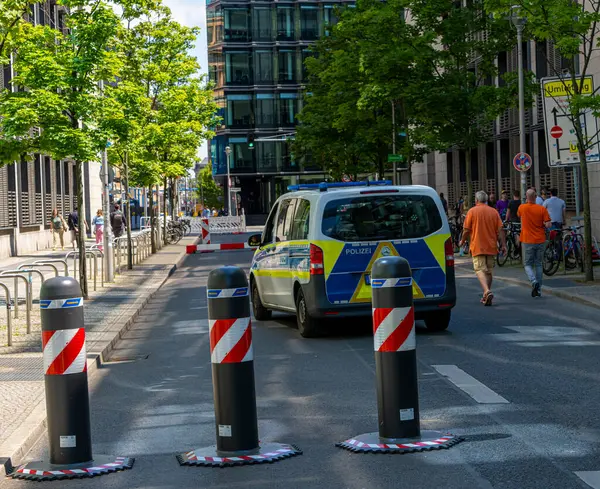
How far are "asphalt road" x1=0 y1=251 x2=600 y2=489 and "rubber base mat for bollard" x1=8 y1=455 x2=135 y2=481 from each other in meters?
0.09

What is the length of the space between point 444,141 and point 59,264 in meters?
12.4

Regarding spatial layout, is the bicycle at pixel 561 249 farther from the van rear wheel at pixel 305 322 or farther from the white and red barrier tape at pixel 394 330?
the white and red barrier tape at pixel 394 330

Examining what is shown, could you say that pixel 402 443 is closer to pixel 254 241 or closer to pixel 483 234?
pixel 254 241

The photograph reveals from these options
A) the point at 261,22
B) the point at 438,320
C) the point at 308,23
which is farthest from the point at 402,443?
the point at 308,23

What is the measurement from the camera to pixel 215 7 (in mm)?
99312

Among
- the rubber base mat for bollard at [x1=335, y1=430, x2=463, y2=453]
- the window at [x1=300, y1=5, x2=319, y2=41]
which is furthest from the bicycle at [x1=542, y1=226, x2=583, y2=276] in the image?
the window at [x1=300, y1=5, x2=319, y2=41]

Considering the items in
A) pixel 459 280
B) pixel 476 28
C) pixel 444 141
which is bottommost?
pixel 459 280

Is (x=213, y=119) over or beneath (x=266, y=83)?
beneath

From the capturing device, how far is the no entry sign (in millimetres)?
23250

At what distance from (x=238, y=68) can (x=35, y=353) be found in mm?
86987

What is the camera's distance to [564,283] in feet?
68.2

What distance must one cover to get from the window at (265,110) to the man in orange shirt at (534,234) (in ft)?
262

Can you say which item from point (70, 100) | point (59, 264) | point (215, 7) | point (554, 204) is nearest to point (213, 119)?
point (59, 264)

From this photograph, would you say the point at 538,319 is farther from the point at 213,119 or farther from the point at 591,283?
the point at 213,119
